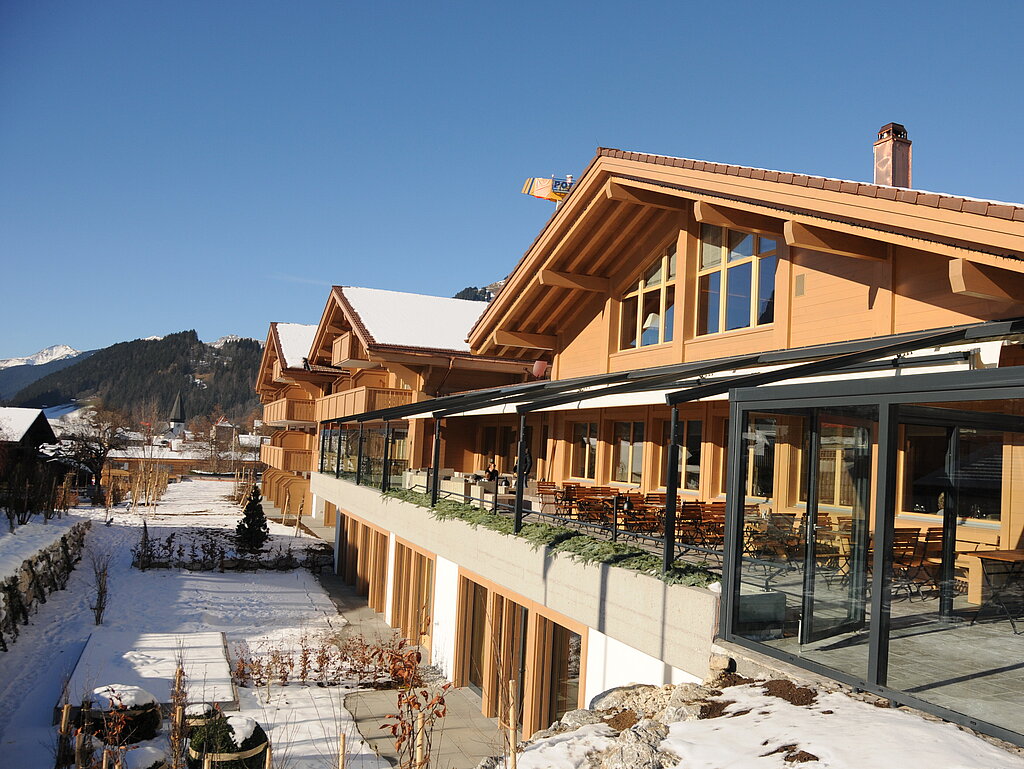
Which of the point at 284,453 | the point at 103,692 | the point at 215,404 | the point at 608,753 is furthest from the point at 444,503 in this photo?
the point at 215,404

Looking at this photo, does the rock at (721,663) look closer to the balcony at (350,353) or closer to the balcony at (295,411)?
the balcony at (350,353)

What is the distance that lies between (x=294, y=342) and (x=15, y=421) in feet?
53.0

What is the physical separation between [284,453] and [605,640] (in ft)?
129

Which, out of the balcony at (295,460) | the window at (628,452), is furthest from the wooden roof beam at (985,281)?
the balcony at (295,460)

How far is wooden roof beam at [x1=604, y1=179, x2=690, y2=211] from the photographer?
14.2 meters

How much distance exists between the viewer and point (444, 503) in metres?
15.0

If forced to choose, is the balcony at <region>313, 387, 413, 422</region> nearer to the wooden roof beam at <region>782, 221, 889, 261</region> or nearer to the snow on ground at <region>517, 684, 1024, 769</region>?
the wooden roof beam at <region>782, 221, 889, 261</region>

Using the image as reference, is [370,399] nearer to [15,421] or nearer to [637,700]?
[637,700]

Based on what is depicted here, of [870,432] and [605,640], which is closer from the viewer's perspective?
[870,432]

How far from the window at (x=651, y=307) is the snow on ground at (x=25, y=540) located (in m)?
14.9

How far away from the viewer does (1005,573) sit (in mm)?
5363

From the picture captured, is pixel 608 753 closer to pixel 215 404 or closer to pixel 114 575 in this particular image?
pixel 114 575

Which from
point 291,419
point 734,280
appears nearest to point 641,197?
point 734,280

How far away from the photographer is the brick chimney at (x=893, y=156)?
42.6 feet
